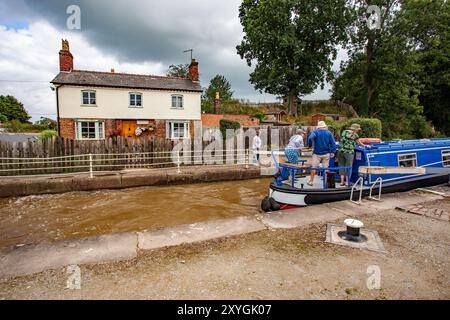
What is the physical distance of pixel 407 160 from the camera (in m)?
7.70

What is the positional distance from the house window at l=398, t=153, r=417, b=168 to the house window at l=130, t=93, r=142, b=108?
18068 mm

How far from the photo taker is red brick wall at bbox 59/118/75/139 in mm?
17906

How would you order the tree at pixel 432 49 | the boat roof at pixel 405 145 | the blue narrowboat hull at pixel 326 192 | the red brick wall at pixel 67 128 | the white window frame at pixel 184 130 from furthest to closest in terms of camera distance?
the tree at pixel 432 49 → the white window frame at pixel 184 130 → the red brick wall at pixel 67 128 → the boat roof at pixel 405 145 → the blue narrowboat hull at pixel 326 192

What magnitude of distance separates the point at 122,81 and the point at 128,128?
3832 mm

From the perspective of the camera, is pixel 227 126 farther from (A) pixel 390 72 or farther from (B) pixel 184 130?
(A) pixel 390 72

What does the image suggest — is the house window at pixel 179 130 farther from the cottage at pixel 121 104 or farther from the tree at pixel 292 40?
the tree at pixel 292 40

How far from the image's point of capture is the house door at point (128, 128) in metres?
19.8

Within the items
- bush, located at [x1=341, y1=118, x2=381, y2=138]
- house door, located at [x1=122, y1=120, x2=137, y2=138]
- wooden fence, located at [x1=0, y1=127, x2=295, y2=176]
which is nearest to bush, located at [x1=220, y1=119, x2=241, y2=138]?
wooden fence, located at [x1=0, y1=127, x2=295, y2=176]

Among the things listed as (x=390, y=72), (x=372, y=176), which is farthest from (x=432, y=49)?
(x=372, y=176)

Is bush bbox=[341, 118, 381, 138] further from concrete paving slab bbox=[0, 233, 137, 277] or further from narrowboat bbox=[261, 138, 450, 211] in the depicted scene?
concrete paving slab bbox=[0, 233, 137, 277]

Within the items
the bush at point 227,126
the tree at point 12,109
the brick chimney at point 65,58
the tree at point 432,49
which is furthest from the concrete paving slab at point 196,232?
the tree at point 12,109

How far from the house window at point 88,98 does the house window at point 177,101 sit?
19.6 ft

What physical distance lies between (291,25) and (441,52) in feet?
51.3
